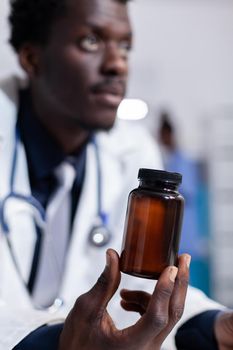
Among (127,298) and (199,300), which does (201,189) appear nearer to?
(199,300)

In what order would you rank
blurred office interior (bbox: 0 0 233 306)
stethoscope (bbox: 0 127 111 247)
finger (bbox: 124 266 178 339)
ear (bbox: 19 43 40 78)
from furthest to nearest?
blurred office interior (bbox: 0 0 233 306)
ear (bbox: 19 43 40 78)
stethoscope (bbox: 0 127 111 247)
finger (bbox: 124 266 178 339)

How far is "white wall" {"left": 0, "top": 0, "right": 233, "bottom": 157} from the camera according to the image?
3.06 m

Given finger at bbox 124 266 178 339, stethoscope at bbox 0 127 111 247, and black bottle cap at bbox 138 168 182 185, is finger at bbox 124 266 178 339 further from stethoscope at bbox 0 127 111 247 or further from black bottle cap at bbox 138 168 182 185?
stethoscope at bbox 0 127 111 247

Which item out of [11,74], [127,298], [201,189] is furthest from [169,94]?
[127,298]

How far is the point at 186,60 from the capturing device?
3.08 m

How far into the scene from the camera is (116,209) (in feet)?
3.23

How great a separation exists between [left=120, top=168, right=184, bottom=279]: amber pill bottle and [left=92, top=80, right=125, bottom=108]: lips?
457 millimetres

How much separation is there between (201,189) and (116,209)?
1887 millimetres

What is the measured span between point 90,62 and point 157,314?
63 centimetres

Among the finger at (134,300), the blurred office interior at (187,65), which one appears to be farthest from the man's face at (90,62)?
the blurred office interior at (187,65)

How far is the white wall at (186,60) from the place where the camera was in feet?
10.0

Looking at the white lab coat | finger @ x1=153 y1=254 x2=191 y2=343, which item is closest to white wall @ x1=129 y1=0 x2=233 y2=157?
the white lab coat

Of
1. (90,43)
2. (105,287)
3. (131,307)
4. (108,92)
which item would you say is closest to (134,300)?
(131,307)

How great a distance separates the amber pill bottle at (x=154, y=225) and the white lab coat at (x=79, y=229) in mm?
148
